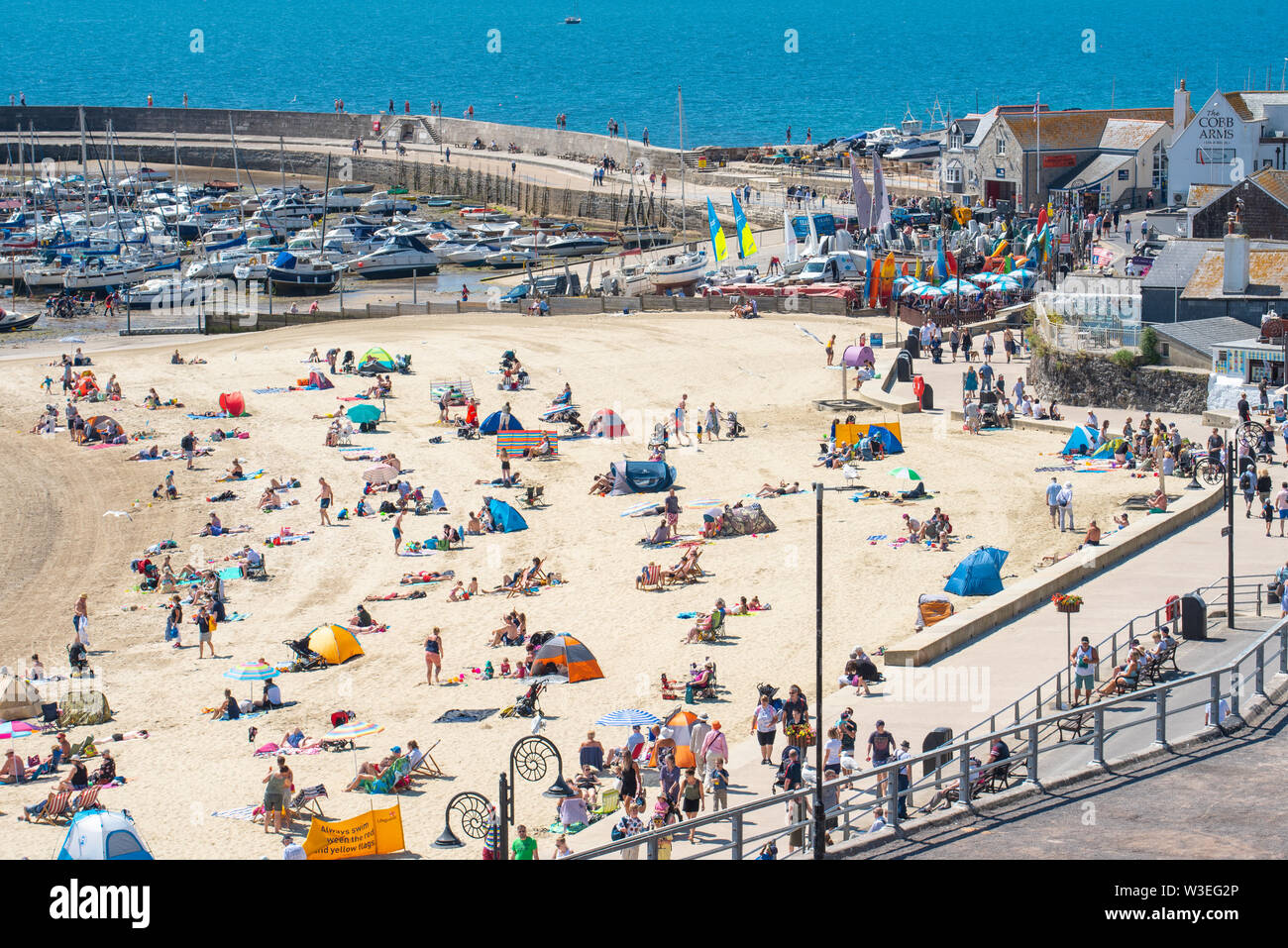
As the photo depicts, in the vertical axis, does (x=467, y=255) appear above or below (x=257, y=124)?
below

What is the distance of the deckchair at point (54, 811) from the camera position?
18.5m

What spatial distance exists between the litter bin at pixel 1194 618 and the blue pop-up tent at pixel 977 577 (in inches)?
160

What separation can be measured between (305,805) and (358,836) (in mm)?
1992

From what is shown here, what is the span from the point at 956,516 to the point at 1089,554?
18.1 feet

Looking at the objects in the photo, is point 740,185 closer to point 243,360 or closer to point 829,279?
point 829,279

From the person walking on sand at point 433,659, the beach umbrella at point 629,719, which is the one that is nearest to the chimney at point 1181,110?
the person walking on sand at point 433,659

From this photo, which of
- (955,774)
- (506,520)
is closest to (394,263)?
(506,520)

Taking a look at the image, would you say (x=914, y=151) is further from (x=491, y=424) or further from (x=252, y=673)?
(x=252, y=673)

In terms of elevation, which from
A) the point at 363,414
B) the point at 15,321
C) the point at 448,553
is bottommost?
the point at 448,553

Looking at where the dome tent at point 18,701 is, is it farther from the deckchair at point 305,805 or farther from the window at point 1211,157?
the window at point 1211,157

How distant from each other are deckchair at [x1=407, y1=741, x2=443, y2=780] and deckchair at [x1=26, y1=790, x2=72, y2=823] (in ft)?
12.6

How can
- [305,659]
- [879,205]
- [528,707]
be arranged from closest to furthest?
[528,707], [305,659], [879,205]

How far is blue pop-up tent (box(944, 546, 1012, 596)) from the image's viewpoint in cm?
2419

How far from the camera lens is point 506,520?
100ft
